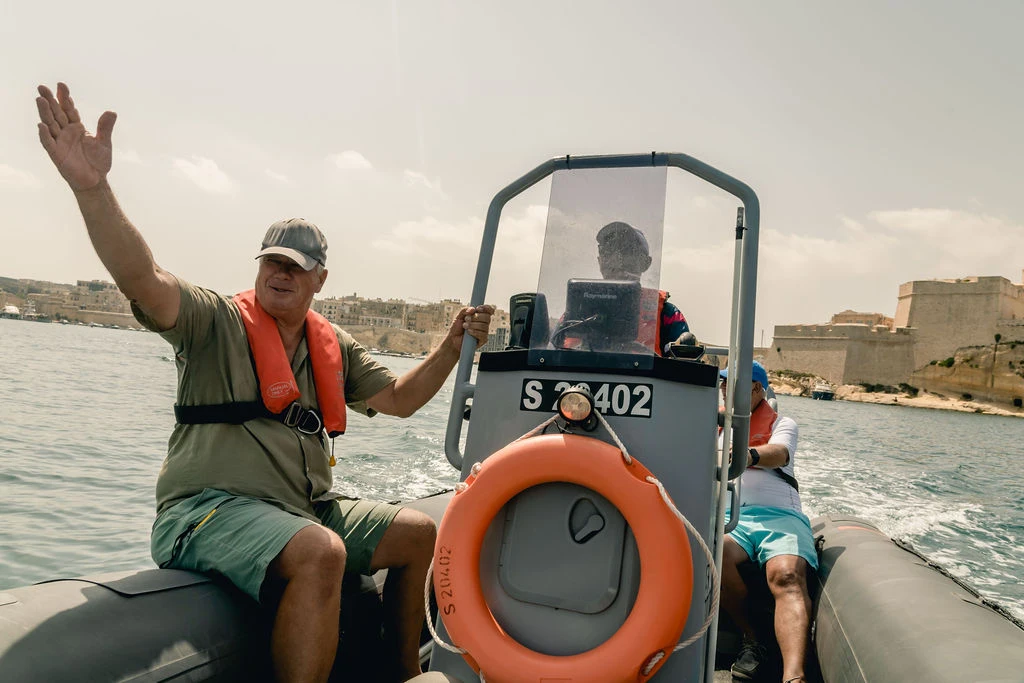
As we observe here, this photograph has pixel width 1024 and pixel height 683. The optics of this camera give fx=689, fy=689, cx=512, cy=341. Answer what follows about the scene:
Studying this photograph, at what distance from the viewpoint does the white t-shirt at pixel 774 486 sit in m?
3.15

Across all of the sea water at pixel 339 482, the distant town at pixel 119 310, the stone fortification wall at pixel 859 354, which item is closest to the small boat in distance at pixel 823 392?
the stone fortification wall at pixel 859 354

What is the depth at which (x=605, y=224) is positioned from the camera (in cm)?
194

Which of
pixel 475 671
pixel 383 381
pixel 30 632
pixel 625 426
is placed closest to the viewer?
pixel 30 632

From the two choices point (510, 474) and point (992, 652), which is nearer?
point (510, 474)

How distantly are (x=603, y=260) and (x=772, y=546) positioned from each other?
1.72 metres

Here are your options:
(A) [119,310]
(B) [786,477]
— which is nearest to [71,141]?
(B) [786,477]

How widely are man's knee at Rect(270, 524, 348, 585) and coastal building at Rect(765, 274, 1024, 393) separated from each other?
1920 inches

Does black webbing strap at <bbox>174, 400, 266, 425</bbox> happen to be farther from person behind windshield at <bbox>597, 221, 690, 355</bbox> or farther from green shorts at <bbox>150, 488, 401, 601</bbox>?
person behind windshield at <bbox>597, 221, 690, 355</bbox>

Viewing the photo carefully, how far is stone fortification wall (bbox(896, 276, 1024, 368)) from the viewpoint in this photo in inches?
1686

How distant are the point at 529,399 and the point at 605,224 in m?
0.55

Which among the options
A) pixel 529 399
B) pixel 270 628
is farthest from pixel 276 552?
pixel 529 399

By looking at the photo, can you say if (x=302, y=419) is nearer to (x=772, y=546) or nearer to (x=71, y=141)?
(x=71, y=141)

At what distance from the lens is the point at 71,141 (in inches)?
64.0

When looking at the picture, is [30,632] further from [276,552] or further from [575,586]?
[575,586]
